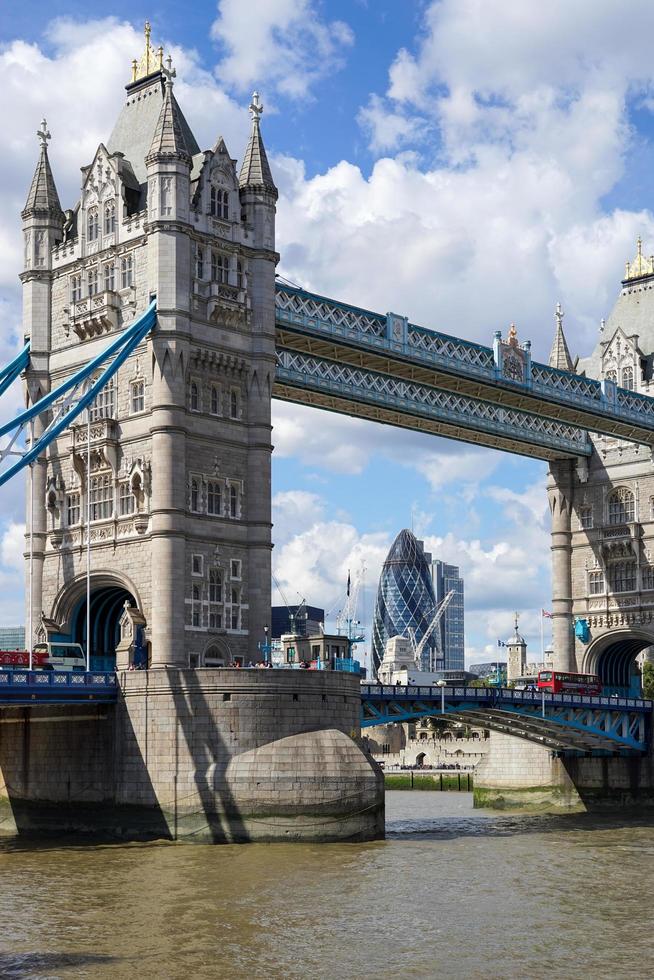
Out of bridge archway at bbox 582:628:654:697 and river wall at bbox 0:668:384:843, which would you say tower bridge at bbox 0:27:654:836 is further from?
bridge archway at bbox 582:628:654:697

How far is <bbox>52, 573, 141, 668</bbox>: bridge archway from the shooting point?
75.7 meters

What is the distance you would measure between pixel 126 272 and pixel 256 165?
30.6 ft

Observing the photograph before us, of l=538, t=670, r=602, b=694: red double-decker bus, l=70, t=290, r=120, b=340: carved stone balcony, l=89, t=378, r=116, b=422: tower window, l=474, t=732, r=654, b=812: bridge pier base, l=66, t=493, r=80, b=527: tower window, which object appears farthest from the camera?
l=474, t=732, r=654, b=812: bridge pier base

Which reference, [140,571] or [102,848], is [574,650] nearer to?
[140,571]

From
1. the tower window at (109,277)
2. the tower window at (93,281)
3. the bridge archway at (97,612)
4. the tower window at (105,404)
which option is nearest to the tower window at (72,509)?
the bridge archway at (97,612)

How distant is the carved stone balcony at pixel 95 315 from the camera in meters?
74.0

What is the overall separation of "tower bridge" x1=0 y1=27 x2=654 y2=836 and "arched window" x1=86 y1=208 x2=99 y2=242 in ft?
0.43

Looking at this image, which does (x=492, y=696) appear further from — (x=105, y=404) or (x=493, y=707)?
(x=105, y=404)

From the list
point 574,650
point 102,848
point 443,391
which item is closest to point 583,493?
point 574,650

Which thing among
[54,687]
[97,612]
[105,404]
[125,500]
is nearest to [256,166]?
[105,404]

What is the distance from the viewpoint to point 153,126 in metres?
77.4

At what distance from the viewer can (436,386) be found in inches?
3659

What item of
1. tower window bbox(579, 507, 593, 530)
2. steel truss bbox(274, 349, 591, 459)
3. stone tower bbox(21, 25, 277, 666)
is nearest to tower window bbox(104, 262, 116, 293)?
stone tower bbox(21, 25, 277, 666)

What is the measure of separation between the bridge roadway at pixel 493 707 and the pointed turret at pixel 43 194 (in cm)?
2683
